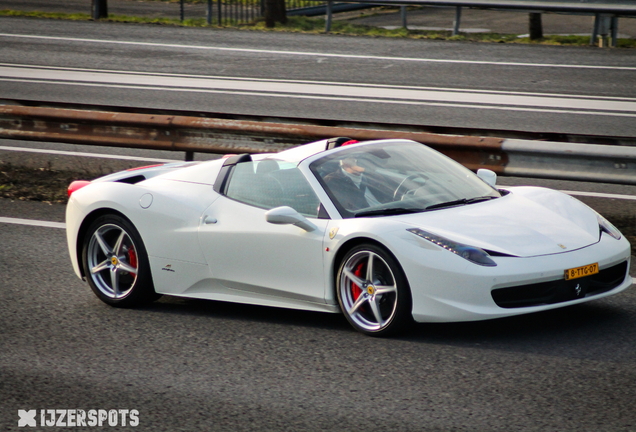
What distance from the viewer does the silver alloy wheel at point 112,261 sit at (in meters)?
6.59

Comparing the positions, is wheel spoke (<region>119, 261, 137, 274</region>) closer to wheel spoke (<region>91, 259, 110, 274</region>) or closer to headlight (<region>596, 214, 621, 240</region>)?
wheel spoke (<region>91, 259, 110, 274</region>)

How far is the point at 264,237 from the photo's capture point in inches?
234

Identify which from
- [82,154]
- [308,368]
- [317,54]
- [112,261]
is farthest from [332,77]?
[308,368]

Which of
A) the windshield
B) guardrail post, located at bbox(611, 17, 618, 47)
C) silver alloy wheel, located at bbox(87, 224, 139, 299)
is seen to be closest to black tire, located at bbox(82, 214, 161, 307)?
silver alloy wheel, located at bbox(87, 224, 139, 299)

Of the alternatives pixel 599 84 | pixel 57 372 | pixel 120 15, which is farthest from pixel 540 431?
pixel 120 15

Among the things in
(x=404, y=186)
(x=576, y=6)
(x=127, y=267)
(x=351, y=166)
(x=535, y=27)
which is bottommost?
(x=127, y=267)

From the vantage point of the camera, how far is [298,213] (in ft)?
18.9

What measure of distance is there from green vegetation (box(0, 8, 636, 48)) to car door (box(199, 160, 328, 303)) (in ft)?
42.1

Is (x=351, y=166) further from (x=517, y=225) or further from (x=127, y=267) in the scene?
(x=127, y=267)

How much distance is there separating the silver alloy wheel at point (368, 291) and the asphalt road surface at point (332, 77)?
741 cm

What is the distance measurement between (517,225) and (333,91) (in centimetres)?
993

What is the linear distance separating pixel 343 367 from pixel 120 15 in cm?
1927

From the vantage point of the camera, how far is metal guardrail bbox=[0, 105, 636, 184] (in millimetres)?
8227

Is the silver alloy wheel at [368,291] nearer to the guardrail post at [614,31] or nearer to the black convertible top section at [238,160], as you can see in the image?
the black convertible top section at [238,160]
